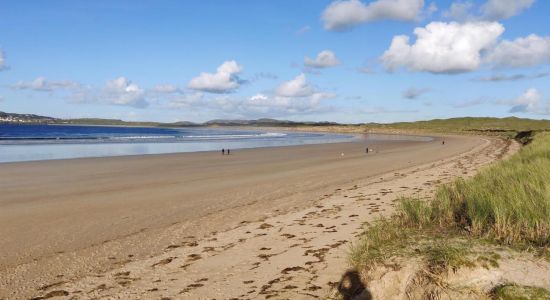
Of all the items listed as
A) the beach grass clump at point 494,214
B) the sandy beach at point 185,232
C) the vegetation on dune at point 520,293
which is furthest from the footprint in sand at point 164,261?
the vegetation on dune at point 520,293

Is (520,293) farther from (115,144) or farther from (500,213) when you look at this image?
(115,144)

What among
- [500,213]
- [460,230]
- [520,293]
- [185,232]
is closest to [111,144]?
[185,232]

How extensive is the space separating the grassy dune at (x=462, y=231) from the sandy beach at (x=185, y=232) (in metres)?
0.82

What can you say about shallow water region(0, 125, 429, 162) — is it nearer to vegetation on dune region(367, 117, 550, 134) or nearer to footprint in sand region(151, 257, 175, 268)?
footprint in sand region(151, 257, 175, 268)

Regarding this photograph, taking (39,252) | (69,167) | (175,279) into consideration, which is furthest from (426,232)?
(69,167)

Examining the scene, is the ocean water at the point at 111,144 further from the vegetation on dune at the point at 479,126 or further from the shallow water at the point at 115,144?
the vegetation on dune at the point at 479,126

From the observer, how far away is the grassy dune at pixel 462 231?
14.0 feet

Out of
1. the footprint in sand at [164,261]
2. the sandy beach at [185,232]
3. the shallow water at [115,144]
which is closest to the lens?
the sandy beach at [185,232]

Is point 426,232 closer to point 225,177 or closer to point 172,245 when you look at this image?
point 172,245

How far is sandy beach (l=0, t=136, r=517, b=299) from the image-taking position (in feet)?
18.7

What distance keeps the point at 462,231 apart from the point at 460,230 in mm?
87

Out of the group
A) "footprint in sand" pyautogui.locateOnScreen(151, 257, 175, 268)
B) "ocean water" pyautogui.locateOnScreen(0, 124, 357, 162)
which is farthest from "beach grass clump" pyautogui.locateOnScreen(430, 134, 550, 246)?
"ocean water" pyautogui.locateOnScreen(0, 124, 357, 162)

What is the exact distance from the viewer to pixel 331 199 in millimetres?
11781

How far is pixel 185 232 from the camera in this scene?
8.71 m
